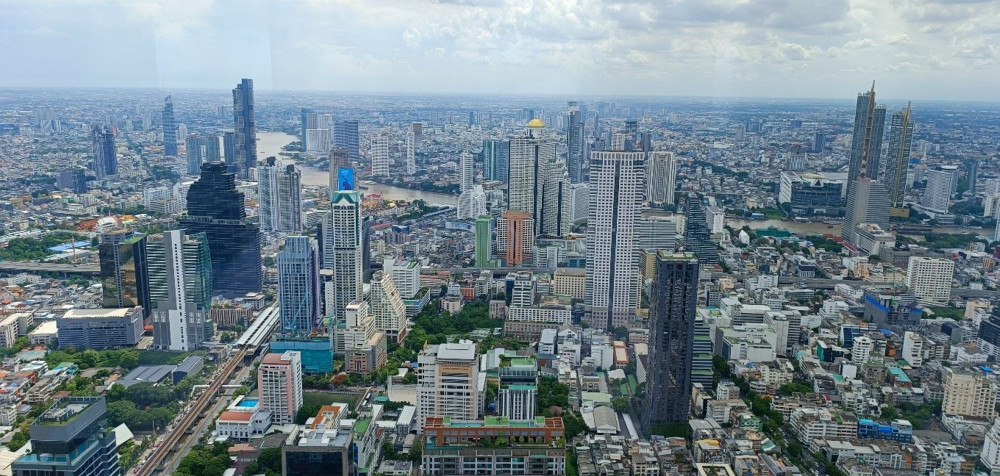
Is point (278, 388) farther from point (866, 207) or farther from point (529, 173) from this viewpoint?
point (866, 207)

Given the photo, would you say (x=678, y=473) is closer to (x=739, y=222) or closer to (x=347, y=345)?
(x=347, y=345)

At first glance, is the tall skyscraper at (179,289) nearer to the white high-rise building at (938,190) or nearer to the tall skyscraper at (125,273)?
the tall skyscraper at (125,273)

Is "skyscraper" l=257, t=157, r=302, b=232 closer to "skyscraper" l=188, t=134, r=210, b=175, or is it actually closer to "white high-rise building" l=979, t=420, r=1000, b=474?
"skyscraper" l=188, t=134, r=210, b=175

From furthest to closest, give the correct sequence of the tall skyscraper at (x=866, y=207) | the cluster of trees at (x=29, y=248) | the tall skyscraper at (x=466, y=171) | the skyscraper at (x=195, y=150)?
the tall skyscraper at (x=466, y=171), the tall skyscraper at (x=866, y=207), the skyscraper at (x=195, y=150), the cluster of trees at (x=29, y=248)

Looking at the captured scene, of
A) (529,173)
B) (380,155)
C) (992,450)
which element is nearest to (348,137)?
(380,155)

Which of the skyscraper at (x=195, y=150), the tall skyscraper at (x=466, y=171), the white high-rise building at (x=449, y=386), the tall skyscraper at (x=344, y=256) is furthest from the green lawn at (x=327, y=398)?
the tall skyscraper at (x=466, y=171)

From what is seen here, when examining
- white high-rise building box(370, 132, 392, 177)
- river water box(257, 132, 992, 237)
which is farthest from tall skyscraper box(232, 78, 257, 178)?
white high-rise building box(370, 132, 392, 177)
